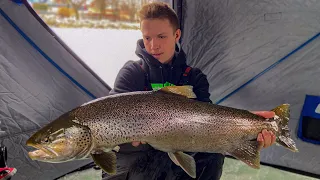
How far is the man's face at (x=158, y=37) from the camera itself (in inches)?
84.0

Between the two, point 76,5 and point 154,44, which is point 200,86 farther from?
point 76,5

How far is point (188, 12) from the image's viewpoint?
3316 millimetres

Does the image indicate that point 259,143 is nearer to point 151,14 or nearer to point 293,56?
point 151,14

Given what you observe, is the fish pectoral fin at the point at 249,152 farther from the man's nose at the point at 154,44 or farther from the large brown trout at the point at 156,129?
the man's nose at the point at 154,44

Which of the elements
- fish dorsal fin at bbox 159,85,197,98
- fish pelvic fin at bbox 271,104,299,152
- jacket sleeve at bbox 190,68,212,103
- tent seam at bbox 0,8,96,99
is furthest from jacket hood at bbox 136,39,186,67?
fish pelvic fin at bbox 271,104,299,152

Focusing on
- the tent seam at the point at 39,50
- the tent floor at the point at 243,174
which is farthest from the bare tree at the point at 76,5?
the tent floor at the point at 243,174

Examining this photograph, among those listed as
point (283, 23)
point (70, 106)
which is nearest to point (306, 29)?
point (283, 23)

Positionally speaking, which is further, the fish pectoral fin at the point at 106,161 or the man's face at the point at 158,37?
the man's face at the point at 158,37

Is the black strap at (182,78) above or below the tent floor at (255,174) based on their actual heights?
above

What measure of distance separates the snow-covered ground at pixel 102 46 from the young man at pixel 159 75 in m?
0.75

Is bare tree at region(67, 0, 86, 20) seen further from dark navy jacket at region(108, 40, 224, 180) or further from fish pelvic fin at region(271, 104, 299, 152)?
fish pelvic fin at region(271, 104, 299, 152)

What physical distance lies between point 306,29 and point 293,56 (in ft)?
0.79

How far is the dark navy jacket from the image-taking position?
1957mm

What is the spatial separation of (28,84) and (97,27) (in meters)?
1.03
